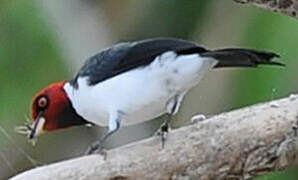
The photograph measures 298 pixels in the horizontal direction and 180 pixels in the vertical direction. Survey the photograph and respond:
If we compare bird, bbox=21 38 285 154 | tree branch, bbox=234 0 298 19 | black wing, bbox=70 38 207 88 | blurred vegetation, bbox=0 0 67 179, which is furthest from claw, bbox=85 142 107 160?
blurred vegetation, bbox=0 0 67 179

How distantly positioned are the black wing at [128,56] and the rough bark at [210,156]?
116mm

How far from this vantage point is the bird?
133cm

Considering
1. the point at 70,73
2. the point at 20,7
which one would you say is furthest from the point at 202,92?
the point at 20,7

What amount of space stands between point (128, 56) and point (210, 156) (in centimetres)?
20

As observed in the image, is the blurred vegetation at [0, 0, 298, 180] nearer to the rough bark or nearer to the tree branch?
the rough bark

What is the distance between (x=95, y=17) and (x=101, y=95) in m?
1.05

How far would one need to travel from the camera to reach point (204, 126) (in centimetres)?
132

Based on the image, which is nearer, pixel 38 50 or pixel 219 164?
pixel 219 164

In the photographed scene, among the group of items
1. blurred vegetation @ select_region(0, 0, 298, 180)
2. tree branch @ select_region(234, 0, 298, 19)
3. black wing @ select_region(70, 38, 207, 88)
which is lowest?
blurred vegetation @ select_region(0, 0, 298, 180)

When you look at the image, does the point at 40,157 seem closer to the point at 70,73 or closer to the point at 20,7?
the point at 70,73

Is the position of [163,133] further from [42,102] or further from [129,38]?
[129,38]

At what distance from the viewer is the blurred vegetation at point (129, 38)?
187 centimetres

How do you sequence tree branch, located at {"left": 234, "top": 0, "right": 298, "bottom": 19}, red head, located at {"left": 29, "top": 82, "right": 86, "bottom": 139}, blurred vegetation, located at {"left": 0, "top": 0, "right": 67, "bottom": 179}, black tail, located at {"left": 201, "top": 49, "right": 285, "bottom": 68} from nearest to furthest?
tree branch, located at {"left": 234, "top": 0, "right": 298, "bottom": 19}, black tail, located at {"left": 201, "top": 49, "right": 285, "bottom": 68}, red head, located at {"left": 29, "top": 82, "right": 86, "bottom": 139}, blurred vegetation, located at {"left": 0, "top": 0, "right": 67, "bottom": 179}

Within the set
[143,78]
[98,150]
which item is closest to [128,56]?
[143,78]
